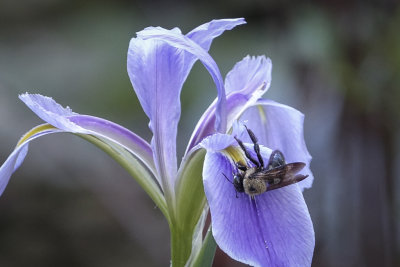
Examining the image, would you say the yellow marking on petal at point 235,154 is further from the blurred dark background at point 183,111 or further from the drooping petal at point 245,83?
the blurred dark background at point 183,111

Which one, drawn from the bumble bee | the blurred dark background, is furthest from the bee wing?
the blurred dark background

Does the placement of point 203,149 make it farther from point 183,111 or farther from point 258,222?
point 183,111

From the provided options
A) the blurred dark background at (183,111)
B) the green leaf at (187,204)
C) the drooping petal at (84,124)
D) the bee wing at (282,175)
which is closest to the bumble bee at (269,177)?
the bee wing at (282,175)

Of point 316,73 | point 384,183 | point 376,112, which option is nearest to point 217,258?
point 384,183

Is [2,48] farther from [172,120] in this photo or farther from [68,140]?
[172,120]

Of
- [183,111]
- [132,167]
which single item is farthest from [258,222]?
[183,111]
